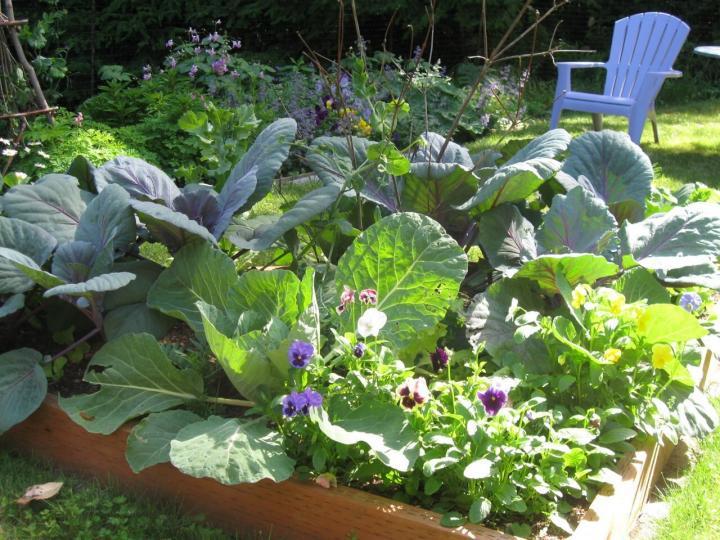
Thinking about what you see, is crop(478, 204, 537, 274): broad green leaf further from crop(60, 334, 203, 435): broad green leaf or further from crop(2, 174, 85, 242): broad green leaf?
crop(2, 174, 85, 242): broad green leaf

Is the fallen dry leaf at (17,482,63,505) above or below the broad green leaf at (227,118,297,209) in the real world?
below

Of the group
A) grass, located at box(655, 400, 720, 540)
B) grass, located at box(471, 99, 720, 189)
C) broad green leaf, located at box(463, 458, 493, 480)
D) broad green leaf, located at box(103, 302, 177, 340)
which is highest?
broad green leaf, located at box(463, 458, 493, 480)

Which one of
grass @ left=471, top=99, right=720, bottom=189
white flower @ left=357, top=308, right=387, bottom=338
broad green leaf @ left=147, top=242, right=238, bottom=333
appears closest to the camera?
white flower @ left=357, top=308, right=387, bottom=338

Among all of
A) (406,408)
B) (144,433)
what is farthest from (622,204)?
(144,433)

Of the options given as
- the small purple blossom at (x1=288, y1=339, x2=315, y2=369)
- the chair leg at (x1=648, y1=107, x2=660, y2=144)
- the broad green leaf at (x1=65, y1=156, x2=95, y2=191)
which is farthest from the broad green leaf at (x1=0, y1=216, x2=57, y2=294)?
the chair leg at (x1=648, y1=107, x2=660, y2=144)

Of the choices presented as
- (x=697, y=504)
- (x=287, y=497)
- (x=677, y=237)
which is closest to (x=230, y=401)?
(x=287, y=497)

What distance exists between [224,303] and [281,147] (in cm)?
60

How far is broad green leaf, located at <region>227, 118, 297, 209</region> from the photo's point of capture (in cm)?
269

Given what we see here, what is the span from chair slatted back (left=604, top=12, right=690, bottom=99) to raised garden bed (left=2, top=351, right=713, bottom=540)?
5777mm

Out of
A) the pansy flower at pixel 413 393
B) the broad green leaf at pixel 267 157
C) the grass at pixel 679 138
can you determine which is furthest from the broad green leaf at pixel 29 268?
the grass at pixel 679 138

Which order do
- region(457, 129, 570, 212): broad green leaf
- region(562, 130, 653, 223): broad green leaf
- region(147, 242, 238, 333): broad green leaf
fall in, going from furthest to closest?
region(562, 130, 653, 223): broad green leaf → region(457, 129, 570, 212): broad green leaf → region(147, 242, 238, 333): broad green leaf

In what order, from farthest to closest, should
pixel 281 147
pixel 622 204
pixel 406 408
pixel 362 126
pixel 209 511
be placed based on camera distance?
pixel 362 126 < pixel 622 204 < pixel 281 147 < pixel 209 511 < pixel 406 408

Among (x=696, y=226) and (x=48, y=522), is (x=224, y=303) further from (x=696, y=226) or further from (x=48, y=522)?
(x=696, y=226)

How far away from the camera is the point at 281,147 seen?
107 inches
